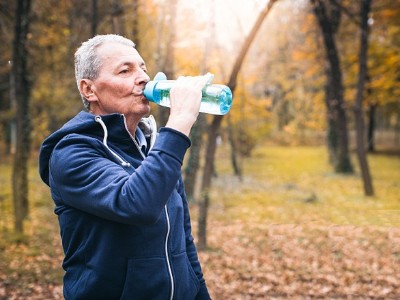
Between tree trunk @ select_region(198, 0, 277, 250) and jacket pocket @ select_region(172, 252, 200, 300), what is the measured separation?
13.8 feet

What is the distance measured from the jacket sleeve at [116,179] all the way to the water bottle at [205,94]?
243 millimetres

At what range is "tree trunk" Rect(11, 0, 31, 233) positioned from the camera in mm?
7074

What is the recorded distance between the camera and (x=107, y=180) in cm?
155

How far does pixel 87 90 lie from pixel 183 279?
897 millimetres

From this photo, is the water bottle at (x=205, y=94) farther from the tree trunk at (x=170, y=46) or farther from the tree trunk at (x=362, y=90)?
the tree trunk at (x=362, y=90)

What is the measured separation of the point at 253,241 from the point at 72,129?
6497mm

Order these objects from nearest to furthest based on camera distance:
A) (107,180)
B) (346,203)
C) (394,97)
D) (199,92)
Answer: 1. (107,180)
2. (199,92)
3. (346,203)
4. (394,97)

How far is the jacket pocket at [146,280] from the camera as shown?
1.71 m

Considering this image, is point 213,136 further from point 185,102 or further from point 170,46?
point 185,102

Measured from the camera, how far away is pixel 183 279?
187 cm

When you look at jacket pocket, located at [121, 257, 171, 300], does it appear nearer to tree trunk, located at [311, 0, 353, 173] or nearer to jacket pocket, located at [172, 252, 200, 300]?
jacket pocket, located at [172, 252, 200, 300]

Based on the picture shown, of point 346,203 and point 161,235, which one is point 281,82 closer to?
point 346,203

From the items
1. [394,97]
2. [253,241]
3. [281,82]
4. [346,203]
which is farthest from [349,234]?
[281,82]

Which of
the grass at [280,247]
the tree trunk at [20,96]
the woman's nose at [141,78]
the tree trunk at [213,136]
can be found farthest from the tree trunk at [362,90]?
the woman's nose at [141,78]
